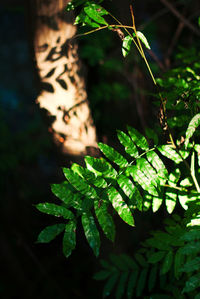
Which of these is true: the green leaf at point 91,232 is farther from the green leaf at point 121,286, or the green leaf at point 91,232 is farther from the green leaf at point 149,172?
the green leaf at point 121,286

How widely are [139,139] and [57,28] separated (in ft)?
3.60

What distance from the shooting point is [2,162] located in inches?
174

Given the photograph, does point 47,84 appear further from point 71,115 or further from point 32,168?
point 32,168

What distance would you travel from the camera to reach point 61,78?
1.92 m

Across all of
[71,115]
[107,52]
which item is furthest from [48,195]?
[71,115]

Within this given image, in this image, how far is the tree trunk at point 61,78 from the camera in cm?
183

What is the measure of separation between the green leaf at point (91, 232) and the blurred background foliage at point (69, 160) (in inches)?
26.6

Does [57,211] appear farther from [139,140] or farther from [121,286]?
[121,286]

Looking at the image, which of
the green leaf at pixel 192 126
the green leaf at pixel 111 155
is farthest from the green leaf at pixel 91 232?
the green leaf at pixel 192 126

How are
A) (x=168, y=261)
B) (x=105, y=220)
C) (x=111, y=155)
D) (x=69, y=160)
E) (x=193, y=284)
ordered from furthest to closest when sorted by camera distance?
(x=69, y=160), (x=168, y=261), (x=111, y=155), (x=105, y=220), (x=193, y=284)

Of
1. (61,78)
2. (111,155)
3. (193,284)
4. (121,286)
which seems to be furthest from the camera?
(61,78)

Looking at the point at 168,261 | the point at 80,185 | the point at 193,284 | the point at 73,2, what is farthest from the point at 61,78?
the point at 193,284

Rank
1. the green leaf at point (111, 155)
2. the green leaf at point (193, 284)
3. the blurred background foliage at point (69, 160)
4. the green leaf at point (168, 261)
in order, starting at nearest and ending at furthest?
1. the green leaf at point (193, 284)
2. the green leaf at point (111, 155)
3. the green leaf at point (168, 261)
4. the blurred background foliage at point (69, 160)

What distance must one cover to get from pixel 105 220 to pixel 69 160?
114 cm
